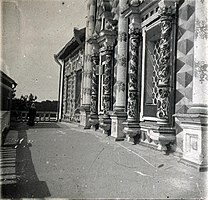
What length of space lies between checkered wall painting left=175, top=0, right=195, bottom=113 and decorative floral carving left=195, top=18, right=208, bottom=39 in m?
0.66

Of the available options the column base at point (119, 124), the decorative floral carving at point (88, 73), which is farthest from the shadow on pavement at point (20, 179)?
the decorative floral carving at point (88, 73)

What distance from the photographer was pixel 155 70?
6715 millimetres

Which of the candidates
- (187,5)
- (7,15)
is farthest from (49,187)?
(187,5)

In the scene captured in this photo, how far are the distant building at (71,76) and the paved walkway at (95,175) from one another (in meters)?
9.22

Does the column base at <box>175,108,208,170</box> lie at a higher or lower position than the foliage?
lower

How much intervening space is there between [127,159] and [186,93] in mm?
1677

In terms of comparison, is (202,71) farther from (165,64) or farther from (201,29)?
(165,64)

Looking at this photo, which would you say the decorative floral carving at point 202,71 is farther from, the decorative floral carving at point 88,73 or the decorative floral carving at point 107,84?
the decorative floral carving at point 88,73

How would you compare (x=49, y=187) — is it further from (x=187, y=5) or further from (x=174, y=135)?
(x=187, y=5)

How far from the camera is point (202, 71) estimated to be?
165 inches

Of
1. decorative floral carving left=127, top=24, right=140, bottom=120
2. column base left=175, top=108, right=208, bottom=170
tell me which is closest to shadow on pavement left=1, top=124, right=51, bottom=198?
column base left=175, top=108, right=208, bottom=170

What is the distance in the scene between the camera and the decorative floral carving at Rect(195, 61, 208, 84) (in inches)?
164

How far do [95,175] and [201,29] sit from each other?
9.15 ft

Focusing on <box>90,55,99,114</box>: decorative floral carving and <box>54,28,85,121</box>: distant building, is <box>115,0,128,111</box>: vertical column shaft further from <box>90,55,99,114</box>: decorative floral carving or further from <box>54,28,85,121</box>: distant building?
<box>54,28,85,121</box>: distant building
